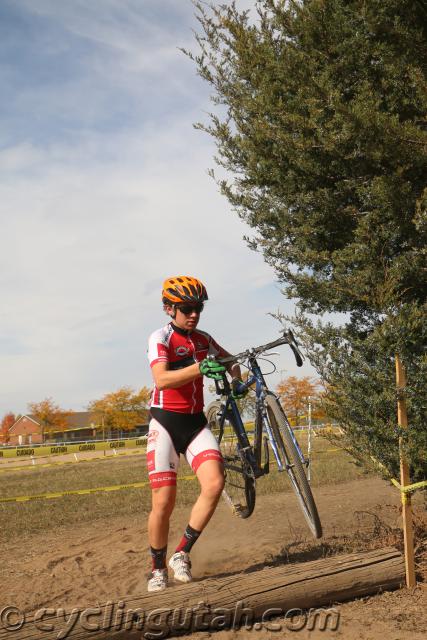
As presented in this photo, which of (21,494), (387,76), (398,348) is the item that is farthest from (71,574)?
(21,494)

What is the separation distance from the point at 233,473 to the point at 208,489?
6.68 feet

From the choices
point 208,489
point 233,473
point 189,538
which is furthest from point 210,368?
→ point 233,473

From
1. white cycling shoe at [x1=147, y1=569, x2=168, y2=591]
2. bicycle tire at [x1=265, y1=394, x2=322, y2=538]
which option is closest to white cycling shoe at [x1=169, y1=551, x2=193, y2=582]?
white cycling shoe at [x1=147, y1=569, x2=168, y2=591]

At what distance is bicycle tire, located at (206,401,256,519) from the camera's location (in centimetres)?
659

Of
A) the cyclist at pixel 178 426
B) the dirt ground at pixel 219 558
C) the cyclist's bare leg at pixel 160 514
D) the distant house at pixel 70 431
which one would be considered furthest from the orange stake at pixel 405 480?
the distant house at pixel 70 431

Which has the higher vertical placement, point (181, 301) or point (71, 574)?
point (181, 301)

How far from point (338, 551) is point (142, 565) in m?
2.26

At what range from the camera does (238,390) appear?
643 cm

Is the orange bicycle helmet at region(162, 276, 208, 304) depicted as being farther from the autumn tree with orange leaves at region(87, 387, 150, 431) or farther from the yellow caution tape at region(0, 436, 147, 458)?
the autumn tree with orange leaves at region(87, 387, 150, 431)

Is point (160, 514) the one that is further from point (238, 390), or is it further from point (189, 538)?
point (238, 390)

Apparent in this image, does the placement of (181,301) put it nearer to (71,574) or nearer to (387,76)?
(387,76)

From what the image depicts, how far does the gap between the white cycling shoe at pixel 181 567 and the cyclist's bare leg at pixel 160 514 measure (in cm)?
18

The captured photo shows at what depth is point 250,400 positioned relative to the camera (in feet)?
21.6

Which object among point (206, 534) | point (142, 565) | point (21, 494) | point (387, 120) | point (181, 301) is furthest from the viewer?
point (21, 494)
